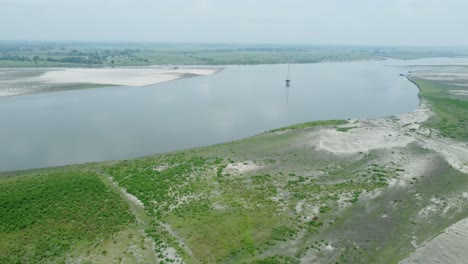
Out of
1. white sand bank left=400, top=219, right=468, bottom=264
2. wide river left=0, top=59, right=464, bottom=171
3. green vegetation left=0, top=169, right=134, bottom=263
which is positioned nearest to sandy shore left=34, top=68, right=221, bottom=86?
wide river left=0, top=59, right=464, bottom=171

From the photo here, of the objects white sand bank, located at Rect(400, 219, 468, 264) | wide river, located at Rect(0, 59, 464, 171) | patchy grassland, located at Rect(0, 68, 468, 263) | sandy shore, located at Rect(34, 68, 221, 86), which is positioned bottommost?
white sand bank, located at Rect(400, 219, 468, 264)

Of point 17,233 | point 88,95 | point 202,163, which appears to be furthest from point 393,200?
point 88,95

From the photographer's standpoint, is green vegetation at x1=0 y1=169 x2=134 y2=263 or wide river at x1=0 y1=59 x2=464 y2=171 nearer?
green vegetation at x1=0 y1=169 x2=134 y2=263

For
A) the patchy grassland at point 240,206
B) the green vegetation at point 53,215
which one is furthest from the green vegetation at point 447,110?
the green vegetation at point 53,215

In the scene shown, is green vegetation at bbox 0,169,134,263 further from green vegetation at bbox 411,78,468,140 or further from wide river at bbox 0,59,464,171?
green vegetation at bbox 411,78,468,140

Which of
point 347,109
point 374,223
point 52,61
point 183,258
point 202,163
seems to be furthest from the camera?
point 52,61

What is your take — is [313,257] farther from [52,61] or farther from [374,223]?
[52,61]
